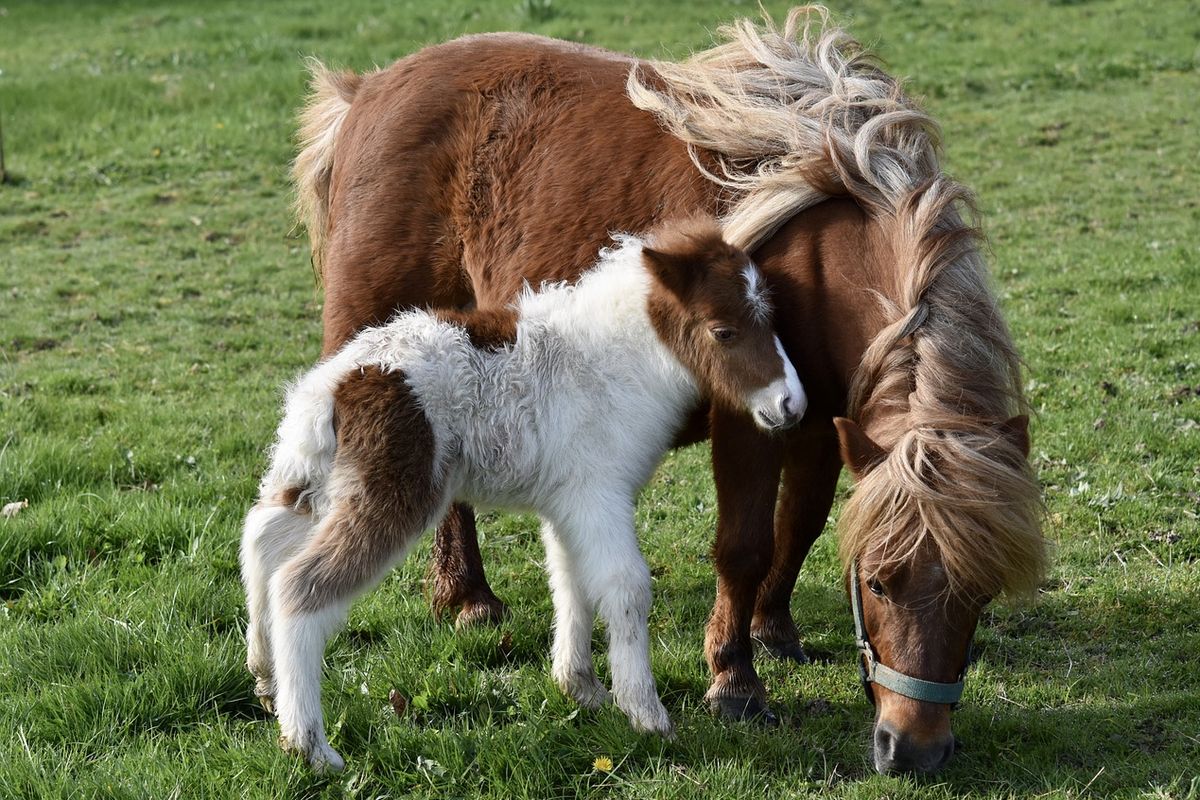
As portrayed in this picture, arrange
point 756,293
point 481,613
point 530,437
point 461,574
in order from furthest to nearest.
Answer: point 461,574 → point 481,613 → point 756,293 → point 530,437

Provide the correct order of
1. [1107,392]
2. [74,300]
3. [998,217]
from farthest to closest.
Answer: [998,217]
[74,300]
[1107,392]

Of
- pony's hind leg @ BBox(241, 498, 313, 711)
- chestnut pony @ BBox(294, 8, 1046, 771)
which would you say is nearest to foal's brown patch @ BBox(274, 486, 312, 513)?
pony's hind leg @ BBox(241, 498, 313, 711)

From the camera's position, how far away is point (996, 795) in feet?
11.8

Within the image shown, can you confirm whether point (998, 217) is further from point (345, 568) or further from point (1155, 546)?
point (345, 568)

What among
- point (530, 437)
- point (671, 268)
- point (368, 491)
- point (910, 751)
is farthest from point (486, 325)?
point (910, 751)

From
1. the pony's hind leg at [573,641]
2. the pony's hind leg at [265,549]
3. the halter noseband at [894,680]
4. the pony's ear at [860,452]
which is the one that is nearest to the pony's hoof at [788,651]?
the pony's hind leg at [573,641]

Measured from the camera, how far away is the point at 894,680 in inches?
135

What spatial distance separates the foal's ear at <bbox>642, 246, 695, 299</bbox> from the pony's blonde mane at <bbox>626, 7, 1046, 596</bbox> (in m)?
0.30

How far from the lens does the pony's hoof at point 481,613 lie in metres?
4.82

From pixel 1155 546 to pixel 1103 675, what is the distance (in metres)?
1.19

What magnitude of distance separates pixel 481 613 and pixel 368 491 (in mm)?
1423

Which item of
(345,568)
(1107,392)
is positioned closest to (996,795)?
(345,568)

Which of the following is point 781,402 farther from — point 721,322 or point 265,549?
point 265,549

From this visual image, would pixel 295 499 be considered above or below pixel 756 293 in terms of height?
below
